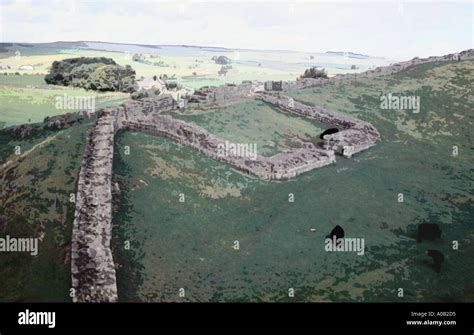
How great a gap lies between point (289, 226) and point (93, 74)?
20.3 meters

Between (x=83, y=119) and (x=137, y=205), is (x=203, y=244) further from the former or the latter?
(x=83, y=119)

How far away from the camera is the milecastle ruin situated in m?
14.3

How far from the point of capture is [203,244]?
1700 centimetres

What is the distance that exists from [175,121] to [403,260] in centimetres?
1187

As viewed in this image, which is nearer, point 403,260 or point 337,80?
point 403,260

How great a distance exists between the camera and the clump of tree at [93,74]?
31.3 metres
